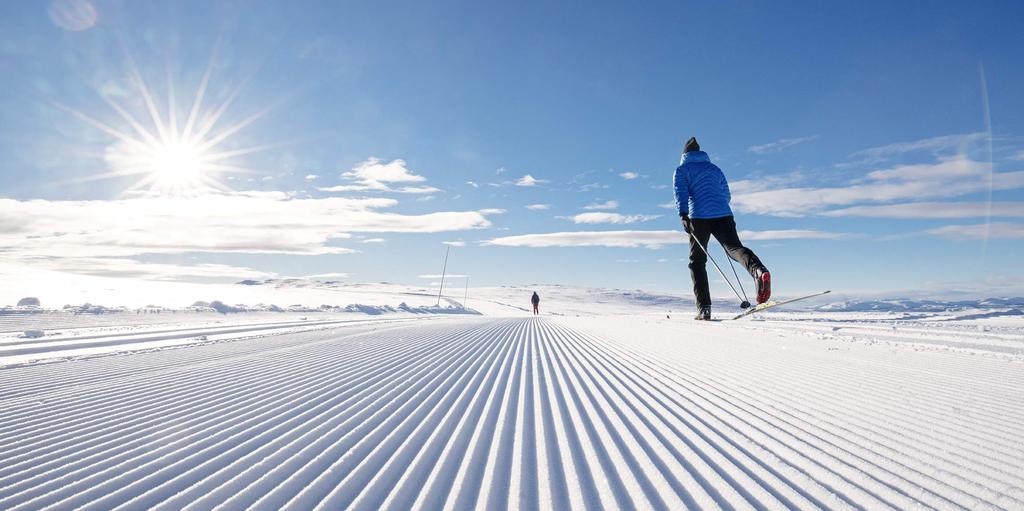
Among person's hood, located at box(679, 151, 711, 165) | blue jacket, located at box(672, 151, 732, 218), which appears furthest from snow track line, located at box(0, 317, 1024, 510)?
person's hood, located at box(679, 151, 711, 165)

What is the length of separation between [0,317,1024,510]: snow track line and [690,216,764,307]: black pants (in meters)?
2.46

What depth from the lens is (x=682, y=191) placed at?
7121mm

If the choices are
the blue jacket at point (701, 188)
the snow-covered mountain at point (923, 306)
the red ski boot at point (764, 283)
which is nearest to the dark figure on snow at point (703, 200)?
the blue jacket at point (701, 188)

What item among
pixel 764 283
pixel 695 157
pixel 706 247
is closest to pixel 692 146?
pixel 695 157

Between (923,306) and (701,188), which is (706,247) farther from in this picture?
(923,306)

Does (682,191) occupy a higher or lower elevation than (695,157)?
lower

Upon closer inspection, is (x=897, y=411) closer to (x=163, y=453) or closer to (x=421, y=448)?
(x=421, y=448)

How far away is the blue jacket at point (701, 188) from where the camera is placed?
6.91 metres

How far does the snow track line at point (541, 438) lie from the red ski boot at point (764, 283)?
1.90m

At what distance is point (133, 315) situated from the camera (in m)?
13.7

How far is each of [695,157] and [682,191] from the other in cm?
60

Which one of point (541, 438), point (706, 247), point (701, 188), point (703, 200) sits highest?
point (701, 188)

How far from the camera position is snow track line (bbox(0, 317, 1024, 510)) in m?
1.44

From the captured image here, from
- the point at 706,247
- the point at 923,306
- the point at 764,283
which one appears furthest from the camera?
the point at 923,306
